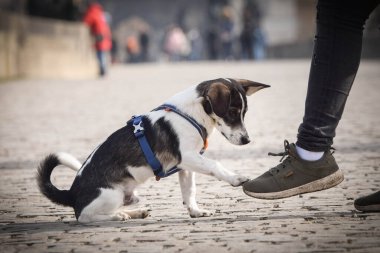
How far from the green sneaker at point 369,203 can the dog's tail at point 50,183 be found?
4.81ft

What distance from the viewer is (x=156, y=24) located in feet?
201

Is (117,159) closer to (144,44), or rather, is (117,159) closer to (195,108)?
(195,108)

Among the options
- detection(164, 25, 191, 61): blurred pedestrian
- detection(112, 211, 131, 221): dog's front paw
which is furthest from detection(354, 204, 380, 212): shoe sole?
detection(164, 25, 191, 61): blurred pedestrian

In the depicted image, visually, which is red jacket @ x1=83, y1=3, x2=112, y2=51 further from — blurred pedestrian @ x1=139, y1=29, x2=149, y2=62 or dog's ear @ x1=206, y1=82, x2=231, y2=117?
blurred pedestrian @ x1=139, y1=29, x2=149, y2=62

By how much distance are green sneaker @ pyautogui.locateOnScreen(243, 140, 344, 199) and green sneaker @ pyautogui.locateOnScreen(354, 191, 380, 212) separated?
0.57 ft

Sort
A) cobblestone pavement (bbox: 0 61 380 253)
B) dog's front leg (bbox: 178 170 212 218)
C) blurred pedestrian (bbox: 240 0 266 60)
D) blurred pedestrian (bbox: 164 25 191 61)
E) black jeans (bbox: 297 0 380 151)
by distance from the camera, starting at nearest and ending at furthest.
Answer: cobblestone pavement (bbox: 0 61 380 253)
black jeans (bbox: 297 0 380 151)
dog's front leg (bbox: 178 170 212 218)
blurred pedestrian (bbox: 240 0 266 60)
blurred pedestrian (bbox: 164 25 191 61)

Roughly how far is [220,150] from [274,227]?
302 centimetres

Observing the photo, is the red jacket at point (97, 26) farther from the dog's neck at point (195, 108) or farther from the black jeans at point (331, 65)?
the black jeans at point (331, 65)

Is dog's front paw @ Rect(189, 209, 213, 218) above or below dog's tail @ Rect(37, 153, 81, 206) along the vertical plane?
below

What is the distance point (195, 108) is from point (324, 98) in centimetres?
69

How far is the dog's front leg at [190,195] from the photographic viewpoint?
394 centimetres

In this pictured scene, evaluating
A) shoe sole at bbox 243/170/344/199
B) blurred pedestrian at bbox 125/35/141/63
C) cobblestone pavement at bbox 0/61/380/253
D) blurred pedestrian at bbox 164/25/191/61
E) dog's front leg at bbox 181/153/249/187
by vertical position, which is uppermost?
dog's front leg at bbox 181/153/249/187

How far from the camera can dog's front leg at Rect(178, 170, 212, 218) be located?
155 inches

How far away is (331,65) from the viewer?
3727mm
